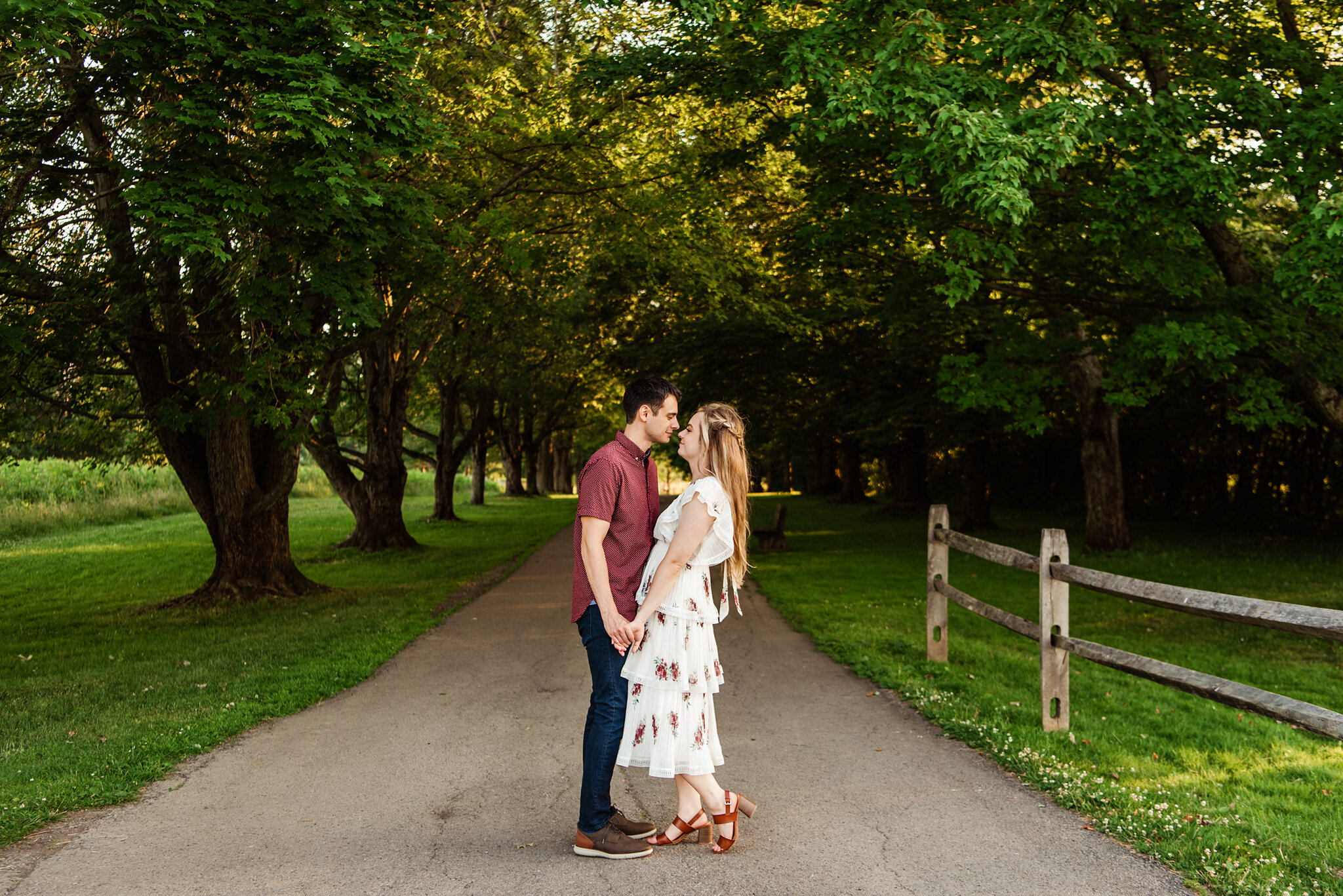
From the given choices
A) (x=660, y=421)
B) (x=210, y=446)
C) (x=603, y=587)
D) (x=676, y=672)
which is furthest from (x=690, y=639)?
(x=210, y=446)

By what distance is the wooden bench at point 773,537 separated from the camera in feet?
68.8

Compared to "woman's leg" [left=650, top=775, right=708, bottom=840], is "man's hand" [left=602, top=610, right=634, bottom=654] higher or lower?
higher

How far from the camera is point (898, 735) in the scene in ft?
20.8

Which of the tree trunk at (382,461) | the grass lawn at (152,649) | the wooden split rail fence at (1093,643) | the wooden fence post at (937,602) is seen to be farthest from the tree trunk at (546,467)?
the wooden split rail fence at (1093,643)

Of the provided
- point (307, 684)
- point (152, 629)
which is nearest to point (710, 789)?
point (307, 684)

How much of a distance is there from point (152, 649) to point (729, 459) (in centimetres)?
820

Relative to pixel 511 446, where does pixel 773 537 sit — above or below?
below

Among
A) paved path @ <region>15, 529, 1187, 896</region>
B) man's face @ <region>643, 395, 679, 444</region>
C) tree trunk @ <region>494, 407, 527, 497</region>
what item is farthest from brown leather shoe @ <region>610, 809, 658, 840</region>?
tree trunk @ <region>494, 407, 527, 497</region>

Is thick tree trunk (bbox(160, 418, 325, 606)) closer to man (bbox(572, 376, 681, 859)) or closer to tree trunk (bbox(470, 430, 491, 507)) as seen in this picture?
man (bbox(572, 376, 681, 859))

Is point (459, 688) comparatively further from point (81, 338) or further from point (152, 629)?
point (81, 338)

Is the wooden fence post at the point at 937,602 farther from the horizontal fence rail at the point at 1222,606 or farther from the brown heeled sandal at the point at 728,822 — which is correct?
the brown heeled sandal at the point at 728,822

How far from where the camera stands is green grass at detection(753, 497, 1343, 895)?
446 cm

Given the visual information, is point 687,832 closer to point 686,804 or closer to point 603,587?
point 686,804

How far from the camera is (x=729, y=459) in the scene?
4430mm
